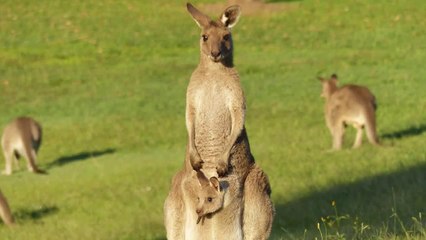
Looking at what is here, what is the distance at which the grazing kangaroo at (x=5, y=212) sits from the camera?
43.8 ft

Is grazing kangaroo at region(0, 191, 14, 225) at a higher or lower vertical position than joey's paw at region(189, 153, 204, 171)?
lower

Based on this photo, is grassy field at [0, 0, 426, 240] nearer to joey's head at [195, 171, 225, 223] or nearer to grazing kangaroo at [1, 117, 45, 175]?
grazing kangaroo at [1, 117, 45, 175]

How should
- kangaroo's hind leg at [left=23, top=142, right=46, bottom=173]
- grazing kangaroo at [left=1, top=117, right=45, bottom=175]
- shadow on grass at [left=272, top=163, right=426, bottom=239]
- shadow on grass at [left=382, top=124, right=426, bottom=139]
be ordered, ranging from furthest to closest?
shadow on grass at [left=382, top=124, right=426, bottom=139], grazing kangaroo at [left=1, top=117, right=45, bottom=175], kangaroo's hind leg at [left=23, top=142, right=46, bottom=173], shadow on grass at [left=272, top=163, right=426, bottom=239]

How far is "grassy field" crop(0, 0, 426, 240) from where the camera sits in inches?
496

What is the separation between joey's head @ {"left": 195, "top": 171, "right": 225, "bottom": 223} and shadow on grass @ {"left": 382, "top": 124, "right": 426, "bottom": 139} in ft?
41.2

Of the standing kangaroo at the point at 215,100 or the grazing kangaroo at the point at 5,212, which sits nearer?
the standing kangaroo at the point at 215,100

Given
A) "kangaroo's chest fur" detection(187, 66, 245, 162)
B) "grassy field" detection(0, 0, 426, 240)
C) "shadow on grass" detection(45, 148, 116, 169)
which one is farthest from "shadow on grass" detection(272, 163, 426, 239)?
Result: "shadow on grass" detection(45, 148, 116, 169)

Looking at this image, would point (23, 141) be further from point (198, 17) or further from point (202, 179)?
point (202, 179)

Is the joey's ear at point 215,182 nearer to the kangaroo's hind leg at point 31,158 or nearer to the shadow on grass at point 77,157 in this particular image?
the kangaroo's hind leg at point 31,158

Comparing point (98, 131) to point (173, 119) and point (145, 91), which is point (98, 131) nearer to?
point (173, 119)

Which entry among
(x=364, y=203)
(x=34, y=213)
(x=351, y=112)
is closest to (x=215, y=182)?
(x=364, y=203)

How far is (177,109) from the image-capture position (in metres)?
22.5

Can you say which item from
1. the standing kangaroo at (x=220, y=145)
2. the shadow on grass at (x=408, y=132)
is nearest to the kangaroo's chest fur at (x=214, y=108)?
the standing kangaroo at (x=220, y=145)

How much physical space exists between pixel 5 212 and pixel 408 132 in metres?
6.92
